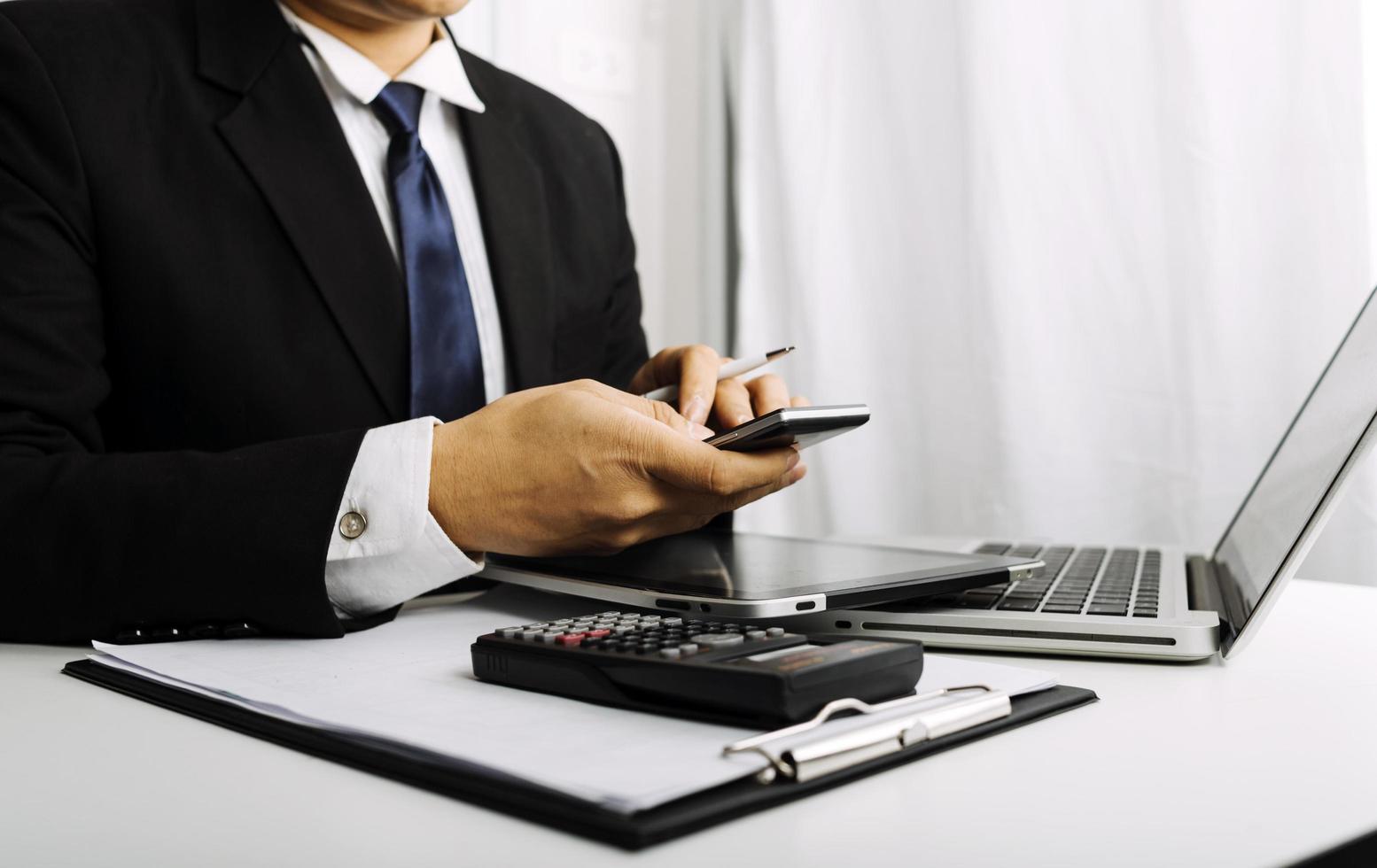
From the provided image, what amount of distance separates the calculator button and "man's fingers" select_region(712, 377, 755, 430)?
47 cm

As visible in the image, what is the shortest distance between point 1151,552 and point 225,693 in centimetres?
83

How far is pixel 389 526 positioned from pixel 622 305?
81 cm

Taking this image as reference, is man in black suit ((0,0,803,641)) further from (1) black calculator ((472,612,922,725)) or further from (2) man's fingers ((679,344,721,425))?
(1) black calculator ((472,612,922,725))

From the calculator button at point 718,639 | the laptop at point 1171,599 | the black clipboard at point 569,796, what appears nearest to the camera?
the black clipboard at point 569,796

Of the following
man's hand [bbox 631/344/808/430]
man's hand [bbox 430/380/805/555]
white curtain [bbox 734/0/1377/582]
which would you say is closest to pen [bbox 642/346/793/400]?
man's hand [bbox 631/344/808/430]

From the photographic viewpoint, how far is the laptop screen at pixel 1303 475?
0.61 m

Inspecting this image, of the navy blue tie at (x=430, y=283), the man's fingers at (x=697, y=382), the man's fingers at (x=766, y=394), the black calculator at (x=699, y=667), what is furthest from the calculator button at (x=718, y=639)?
the navy blue tie at (x=430, y=283)

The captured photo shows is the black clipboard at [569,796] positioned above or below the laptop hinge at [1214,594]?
above

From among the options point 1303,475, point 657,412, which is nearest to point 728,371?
point 657,412

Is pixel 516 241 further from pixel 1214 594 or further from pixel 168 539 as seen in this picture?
pixel 1214 594

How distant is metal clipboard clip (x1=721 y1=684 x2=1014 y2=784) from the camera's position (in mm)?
390

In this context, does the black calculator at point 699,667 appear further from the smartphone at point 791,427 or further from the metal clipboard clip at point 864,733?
the smartphone at point 791,427

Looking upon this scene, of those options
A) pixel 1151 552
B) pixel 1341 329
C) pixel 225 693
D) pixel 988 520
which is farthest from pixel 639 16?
pixel 225 693

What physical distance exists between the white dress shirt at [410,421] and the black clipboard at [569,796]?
19 cm
